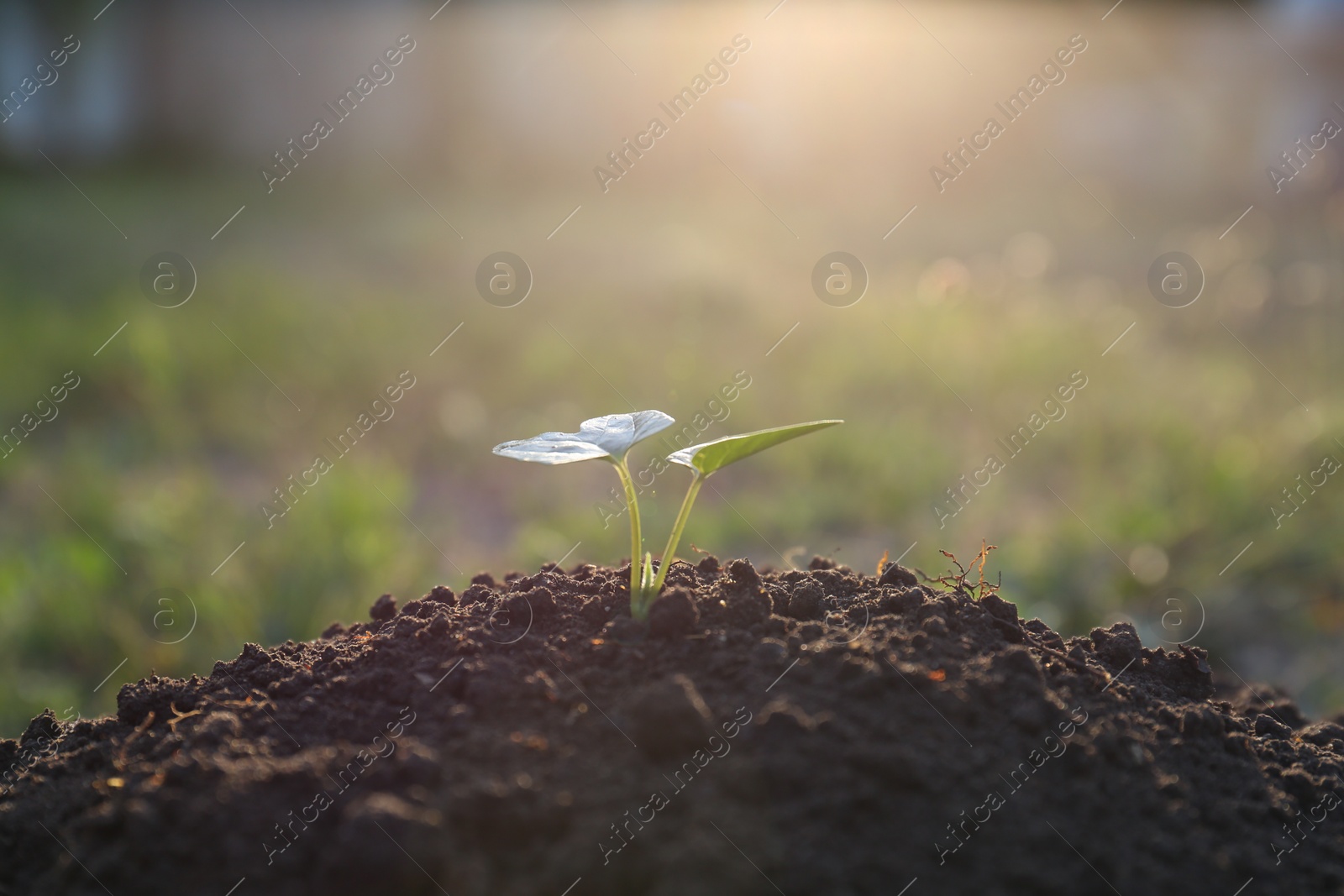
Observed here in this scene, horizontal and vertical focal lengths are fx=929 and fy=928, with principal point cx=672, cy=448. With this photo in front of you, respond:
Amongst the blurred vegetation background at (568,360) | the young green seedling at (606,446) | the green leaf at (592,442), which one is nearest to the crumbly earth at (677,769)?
the young green seedling at (606,446)

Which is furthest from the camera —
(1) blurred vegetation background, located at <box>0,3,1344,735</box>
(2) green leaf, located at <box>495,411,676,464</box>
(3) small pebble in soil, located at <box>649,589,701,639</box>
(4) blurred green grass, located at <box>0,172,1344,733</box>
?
(1) blurred vegetation background, located at <box>0,3,1344,735</box>

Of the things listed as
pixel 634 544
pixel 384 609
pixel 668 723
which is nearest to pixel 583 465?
→ pixel 384 609

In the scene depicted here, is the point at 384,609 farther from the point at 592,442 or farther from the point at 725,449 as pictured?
the point at 725,449

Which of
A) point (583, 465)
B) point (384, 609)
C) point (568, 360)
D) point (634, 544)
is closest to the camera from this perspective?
point (634, 544)

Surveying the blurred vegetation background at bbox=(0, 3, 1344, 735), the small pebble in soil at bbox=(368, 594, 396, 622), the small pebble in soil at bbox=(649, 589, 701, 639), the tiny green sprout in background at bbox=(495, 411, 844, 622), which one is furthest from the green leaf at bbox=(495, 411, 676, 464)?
the blurred vegetation background at bbox=(0, 3, 1344, 735)

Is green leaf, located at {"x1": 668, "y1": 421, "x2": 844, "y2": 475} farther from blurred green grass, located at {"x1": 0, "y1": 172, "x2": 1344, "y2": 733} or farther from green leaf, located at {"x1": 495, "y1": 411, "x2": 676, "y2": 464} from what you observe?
blurred green grass, located at {"x1": 0, "y1": 172, "x2": 1344, "y2": 733}

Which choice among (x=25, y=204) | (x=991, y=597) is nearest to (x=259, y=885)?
(x=991, y=597)
